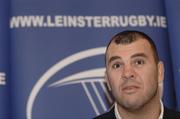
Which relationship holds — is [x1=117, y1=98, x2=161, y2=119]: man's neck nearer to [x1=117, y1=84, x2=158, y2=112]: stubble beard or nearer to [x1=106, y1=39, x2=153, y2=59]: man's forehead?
[x1=117, y1=84, x2=158, y2=112]: stubble beard

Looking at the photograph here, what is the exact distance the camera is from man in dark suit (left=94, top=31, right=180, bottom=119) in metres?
1.28

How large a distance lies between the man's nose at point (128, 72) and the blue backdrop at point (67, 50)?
0.34 meters

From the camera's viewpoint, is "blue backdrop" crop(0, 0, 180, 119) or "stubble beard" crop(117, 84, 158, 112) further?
"blue backdrop" crop(0, 0, 180, 119)

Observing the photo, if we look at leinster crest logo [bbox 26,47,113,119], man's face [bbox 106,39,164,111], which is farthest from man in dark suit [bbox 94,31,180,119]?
leinster crest logo [bbox 26,47,113,119]

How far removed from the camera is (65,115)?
5.08ft

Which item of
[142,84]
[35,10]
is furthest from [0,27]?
[142,84]

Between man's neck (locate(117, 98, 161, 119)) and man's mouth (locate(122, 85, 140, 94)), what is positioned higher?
man's mouth (locate(122, 85, 140, 94))

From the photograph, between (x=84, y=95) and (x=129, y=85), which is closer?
(x=129, y=85)

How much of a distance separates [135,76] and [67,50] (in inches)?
16.8

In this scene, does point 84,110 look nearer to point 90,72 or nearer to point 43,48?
point 90,72

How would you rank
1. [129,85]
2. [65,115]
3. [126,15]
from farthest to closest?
[126,15]
[65,115]
[129,85]

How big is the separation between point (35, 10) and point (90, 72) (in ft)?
1.16

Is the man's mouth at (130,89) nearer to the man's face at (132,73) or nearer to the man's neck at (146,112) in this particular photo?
the man's face at (132,73)

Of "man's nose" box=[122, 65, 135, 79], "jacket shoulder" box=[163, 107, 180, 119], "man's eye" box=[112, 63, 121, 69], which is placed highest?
"man's eye" box=[112, 63, 121, 69]
